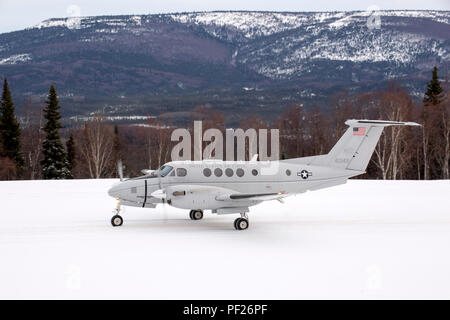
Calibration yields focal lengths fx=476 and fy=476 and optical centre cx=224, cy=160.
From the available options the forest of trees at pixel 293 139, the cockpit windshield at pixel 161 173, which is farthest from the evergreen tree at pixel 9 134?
the cockpit windshield at pixel 161 173

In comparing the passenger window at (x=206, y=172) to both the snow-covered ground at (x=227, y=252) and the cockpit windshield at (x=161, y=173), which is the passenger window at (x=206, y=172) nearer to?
the cockpit windshield at (x=161, y=173)

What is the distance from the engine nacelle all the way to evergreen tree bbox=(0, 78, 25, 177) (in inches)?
1870

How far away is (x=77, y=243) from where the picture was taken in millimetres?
14250

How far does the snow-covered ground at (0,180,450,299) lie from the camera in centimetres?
1003

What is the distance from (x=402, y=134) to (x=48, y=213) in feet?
132

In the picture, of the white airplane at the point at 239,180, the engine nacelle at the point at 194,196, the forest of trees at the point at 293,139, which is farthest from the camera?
the forest of trees at the point at 293,139

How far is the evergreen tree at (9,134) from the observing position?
59000mm

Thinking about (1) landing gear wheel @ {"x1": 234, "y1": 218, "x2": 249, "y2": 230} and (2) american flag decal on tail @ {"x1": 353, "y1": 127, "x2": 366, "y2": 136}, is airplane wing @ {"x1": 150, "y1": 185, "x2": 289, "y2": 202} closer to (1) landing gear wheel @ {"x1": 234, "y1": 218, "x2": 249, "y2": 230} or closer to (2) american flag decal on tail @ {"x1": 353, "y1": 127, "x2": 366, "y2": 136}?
(1) landing gear wheel @ {"x1": 234, "y1": 218, "x2": 249, "y2": 230}

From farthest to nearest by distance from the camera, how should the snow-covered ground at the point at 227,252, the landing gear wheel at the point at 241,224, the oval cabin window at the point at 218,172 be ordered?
1. the oval cabin window at the point at 218,172
2. the landing gear wheel at the point at 241,224
3. the snow-covered ground at the point at 227,252

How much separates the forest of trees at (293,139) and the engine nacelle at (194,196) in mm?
32352

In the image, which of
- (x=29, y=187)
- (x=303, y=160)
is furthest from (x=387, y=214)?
(x=29, y=187)

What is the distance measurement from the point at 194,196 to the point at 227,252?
355 cm

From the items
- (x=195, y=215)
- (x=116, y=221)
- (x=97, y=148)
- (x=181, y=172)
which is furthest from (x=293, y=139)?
(x=116, y=221)

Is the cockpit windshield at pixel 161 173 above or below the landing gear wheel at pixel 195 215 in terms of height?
above
